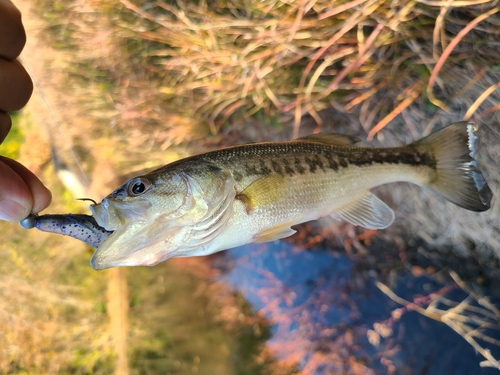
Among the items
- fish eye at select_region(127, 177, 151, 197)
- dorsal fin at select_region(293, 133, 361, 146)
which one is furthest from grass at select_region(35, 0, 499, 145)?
fish eye at select_region(127, 177, 151, 197)

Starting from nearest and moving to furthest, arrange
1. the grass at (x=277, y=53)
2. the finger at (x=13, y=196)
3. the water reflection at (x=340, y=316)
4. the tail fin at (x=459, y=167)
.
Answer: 1. the finger at (x=13, y=196)
2. the tail fin at (x=459, y=167)
3. the grass at (x=277, y=53)
4. the water reflection at (x=340, y=316)

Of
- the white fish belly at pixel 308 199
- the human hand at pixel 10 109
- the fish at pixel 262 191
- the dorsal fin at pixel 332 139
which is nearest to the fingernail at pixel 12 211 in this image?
the human hand at pixel 10 109

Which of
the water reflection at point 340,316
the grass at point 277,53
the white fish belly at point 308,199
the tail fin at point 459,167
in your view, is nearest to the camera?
the white fish belly at point 308,199

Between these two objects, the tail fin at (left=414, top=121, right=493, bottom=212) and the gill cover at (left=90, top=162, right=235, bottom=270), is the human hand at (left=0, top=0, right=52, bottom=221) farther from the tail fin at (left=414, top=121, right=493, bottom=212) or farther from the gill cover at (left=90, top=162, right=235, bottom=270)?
the tail fin at (left=414, top=121, right=493, bottom=212)

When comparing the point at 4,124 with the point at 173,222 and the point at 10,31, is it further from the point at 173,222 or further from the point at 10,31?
the point at 173,222

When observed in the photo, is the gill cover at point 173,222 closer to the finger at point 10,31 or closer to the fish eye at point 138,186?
the fish eye at point 138,186

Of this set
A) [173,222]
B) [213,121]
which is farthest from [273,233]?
[213,121]
